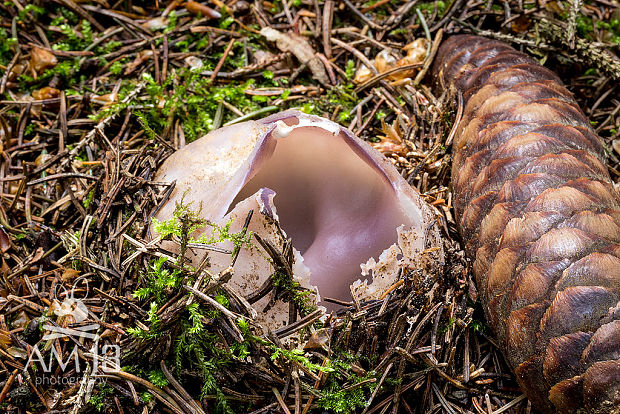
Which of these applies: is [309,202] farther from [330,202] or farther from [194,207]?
[194,207]

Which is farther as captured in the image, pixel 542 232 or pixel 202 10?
pixel 202 10

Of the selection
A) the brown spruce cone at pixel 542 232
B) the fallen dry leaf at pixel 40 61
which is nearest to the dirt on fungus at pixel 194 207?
the fallen dry leaf at pixel 40 61

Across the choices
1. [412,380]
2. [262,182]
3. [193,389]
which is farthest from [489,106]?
[193,389]

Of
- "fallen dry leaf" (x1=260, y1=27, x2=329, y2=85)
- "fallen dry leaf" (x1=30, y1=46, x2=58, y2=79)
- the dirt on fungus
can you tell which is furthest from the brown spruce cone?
"fallen dry leaf" (x1=30, y1=46, x2=58, y2=79)

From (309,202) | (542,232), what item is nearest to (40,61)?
(309,202)

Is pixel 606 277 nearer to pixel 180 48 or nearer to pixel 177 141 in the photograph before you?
pixel 177 141

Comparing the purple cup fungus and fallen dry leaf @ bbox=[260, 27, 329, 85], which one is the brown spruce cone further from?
fallen dry leaf @ bbox=[260, 27, 329, 85]
